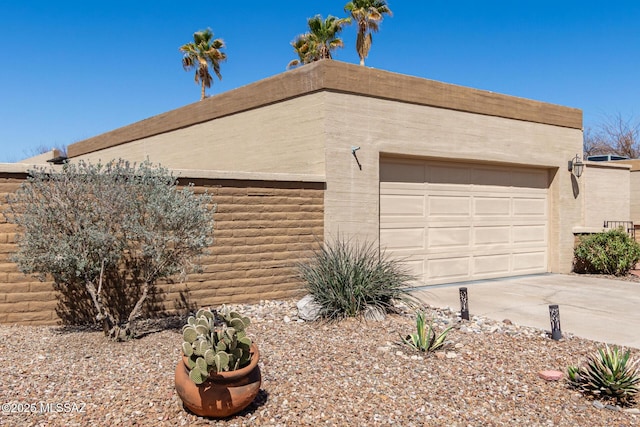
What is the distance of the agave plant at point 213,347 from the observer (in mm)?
4141

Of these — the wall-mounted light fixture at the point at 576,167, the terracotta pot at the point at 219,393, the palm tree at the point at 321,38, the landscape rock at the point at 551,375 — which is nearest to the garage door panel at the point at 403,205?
the wall-mounted light fixture at the point at 576,167

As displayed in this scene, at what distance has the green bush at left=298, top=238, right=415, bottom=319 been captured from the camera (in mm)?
7394

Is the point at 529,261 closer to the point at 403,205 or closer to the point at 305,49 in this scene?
the point at 403,205

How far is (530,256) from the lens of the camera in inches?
517

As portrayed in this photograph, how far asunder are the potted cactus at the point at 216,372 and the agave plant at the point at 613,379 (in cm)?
301

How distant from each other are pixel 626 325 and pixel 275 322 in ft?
15.9

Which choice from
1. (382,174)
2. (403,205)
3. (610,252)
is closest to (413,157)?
(382,174)

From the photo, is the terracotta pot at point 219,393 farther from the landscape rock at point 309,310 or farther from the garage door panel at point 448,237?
the garage door panel at point 448,237

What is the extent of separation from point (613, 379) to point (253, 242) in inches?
219

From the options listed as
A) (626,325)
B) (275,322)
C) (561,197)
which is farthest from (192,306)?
(561,197)

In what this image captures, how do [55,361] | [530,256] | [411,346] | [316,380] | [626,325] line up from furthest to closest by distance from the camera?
[530,256] → [626,325] → [411,346] → [55,361] → [316,380]

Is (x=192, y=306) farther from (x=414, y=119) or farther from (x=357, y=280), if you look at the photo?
(x=414, y=119)

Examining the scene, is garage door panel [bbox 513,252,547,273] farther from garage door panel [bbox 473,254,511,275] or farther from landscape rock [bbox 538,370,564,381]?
landscape rock [bbox 538,370,564,381]

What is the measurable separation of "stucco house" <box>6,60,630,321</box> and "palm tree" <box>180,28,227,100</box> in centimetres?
1769
